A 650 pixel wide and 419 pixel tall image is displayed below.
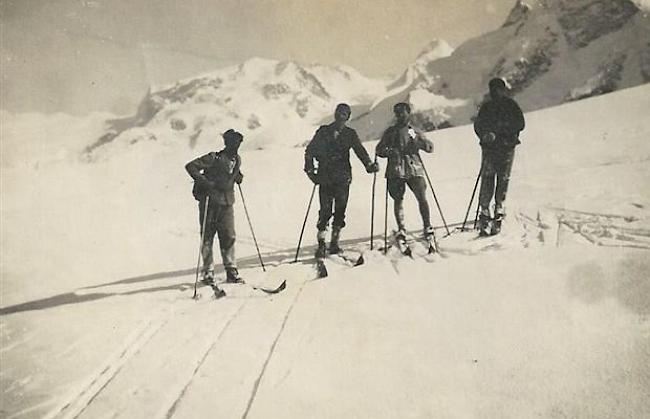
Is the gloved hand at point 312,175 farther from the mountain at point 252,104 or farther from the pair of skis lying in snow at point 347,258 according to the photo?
the pair of skis lying in snow at point 347,258

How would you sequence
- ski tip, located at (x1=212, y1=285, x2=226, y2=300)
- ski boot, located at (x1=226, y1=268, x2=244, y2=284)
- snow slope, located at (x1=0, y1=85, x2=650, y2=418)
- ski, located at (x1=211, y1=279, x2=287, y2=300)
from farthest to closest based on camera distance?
ski boot, located at (x1=226, y1=268, x2=244, y2=284) → ski tip, located at (x1=212, y1=285, x2=226, y2=300) → ski, located at (x1=211, y1=279, x2=287, y2=300) → snow slope, located at (x1=0, y1=85, x2=650, y2=418)

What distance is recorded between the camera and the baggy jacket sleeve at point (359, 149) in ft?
11.7

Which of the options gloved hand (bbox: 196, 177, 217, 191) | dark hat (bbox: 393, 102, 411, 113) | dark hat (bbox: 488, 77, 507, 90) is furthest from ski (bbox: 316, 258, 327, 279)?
dark hat (bbox: 488, 77, 507, 90)

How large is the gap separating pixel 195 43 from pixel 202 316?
2.04m

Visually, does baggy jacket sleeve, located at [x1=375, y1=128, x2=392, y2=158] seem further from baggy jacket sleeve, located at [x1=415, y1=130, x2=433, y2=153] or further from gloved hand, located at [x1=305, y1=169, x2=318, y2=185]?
gloved hand, located at [x1=305, y1=169, x2=318, y2=185]

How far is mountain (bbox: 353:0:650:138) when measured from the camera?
3.22 meters

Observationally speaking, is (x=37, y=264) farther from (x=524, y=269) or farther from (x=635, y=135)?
(x=635, y=135)

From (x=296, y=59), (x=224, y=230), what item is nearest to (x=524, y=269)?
(x=224, y=230)

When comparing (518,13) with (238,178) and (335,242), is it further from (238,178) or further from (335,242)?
(238,178)

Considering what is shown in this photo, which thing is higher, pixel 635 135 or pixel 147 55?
pixel 147 55

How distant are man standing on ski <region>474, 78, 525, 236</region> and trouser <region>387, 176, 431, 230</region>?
0.34m

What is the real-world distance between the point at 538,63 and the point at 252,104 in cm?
185

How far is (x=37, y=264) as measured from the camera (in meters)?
3.91

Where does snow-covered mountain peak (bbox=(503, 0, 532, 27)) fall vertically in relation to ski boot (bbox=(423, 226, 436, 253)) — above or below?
above
